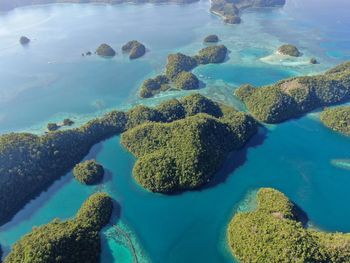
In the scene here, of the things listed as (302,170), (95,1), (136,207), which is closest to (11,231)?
(136,207)

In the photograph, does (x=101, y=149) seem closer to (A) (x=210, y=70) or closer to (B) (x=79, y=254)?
(B) (x=79, y=254)

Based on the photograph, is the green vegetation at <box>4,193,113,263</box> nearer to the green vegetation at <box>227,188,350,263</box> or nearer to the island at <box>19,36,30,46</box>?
the green vegetation at <box>227,188,350,263</box>

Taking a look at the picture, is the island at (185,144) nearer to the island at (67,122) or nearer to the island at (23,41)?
the island at (67,122)

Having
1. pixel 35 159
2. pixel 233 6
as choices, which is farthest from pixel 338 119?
pixel 233 6

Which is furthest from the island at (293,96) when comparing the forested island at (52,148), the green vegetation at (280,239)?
the green vegetation at (280,239)

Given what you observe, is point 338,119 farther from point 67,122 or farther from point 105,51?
point 105,51

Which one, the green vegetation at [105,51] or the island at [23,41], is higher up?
the green vegetation at [105,51]
